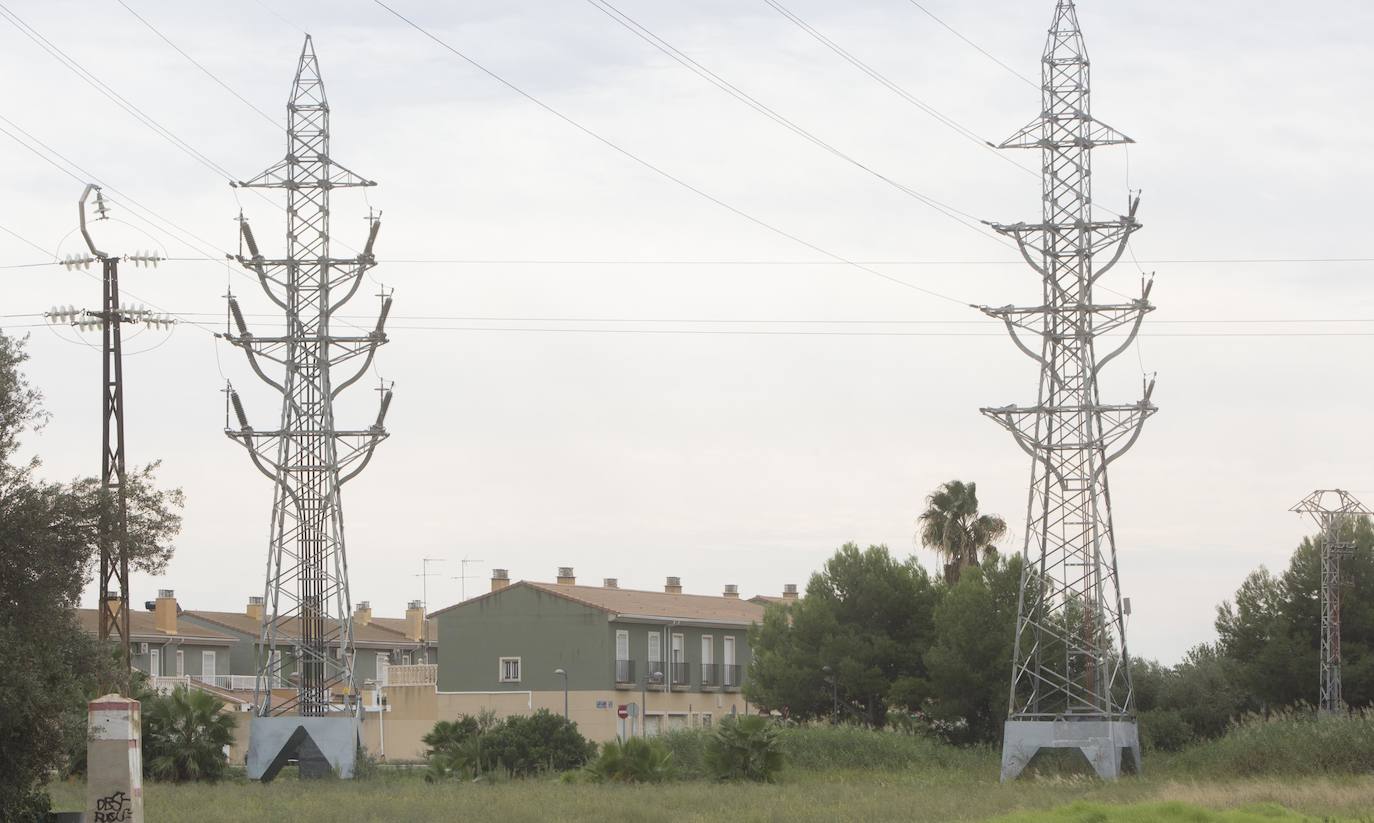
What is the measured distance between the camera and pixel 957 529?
66.9m

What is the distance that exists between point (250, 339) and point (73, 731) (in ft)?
35.3

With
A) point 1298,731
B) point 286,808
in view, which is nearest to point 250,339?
point 286,808

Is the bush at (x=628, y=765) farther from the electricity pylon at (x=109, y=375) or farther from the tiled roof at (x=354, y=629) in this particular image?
the tiled roof at (x=354, y=629)

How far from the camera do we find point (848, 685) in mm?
57594

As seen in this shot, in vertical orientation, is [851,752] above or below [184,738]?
below

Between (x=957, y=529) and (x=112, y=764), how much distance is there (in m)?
48.4

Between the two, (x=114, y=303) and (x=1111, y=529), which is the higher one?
(x=114, y=303)

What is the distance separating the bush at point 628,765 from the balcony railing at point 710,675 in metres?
27.2

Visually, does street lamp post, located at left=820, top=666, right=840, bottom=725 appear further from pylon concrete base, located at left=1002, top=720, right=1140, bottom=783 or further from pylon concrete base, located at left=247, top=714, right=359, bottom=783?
pylon concrete base, located at left=247, top=714, right=359, bottom=783

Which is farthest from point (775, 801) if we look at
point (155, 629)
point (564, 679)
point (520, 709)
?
point (155, 629)

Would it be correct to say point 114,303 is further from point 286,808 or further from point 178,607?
point 178,607

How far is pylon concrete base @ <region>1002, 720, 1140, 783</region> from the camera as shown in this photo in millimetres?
37969

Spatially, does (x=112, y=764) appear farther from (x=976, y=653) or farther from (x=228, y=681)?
(x=228, y=681)

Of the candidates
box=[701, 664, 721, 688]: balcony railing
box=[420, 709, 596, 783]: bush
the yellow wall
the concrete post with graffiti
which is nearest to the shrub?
box=[420, 709, 596, 783]: bush
